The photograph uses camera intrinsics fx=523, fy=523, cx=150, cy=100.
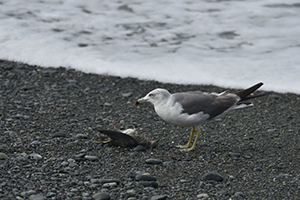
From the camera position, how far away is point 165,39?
353 inches

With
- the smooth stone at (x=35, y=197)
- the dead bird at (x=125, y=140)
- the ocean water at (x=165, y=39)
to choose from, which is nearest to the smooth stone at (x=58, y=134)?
the dead bird at (x=125, y=140)

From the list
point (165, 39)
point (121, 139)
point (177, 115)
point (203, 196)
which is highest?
point (165, 39)

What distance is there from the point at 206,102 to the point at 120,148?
0.94 metres

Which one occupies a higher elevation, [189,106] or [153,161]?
[189,106]

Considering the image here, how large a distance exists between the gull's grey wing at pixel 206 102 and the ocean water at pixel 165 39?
1.99m

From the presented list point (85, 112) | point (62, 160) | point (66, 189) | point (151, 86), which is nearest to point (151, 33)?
point (151, 86)

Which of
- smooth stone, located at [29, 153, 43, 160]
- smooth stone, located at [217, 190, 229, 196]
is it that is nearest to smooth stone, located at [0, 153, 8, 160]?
smooth stone, located at [29, 153, 43, 160]

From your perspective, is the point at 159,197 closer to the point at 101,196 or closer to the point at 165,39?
the point at 101,196

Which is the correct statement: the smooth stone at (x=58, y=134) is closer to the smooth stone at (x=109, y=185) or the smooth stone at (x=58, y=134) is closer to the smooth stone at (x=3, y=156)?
the smooth stone at (x=3, y=156)

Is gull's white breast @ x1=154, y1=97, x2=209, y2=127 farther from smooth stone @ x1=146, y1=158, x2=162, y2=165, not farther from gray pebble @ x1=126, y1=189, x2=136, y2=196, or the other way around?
gray pebble @ x1=126, y1=189, x2=136, y2=196

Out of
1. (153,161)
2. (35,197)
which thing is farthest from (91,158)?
(35,197)

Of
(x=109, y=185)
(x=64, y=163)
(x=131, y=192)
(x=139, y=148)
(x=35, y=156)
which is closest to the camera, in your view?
(x=131, y=192)

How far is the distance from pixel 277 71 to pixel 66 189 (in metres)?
4.58

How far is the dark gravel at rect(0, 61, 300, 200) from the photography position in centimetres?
404
